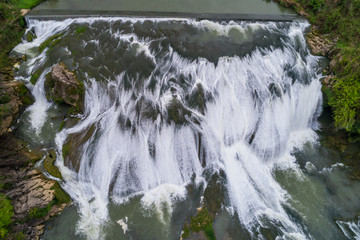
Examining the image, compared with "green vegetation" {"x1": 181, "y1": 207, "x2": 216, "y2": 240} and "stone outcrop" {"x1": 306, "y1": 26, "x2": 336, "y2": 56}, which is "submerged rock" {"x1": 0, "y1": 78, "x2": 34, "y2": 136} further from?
"stone outcrop" {"x1": 306, "y1": 26, "x2": 336, "y2": 56}

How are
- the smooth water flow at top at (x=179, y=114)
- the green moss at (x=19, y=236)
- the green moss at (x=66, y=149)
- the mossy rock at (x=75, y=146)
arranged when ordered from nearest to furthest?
the green moss at (x=19, y=236) → the smooth water flow at top at (x=179, y=114) → the mossy rock at (x=75, y=146) → the green moss at (x=66, y=149)

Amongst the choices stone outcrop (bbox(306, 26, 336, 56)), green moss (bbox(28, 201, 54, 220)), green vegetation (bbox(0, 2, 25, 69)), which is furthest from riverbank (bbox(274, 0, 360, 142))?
green vegetation (bbox(0, 2, 25, 69))

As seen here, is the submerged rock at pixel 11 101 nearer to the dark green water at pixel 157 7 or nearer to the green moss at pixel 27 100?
the green moss at pixel 27 100

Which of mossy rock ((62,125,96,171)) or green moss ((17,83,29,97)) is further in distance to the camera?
green moss ((17,83,29,97))

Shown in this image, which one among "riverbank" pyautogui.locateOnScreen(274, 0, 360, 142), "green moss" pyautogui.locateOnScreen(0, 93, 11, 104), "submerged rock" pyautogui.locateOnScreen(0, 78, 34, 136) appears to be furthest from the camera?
"riverbank" pyautogui.locateOnScreen(274, 0, 360, 142)

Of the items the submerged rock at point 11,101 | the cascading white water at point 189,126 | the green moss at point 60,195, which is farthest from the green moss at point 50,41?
the green moss at point 60,195

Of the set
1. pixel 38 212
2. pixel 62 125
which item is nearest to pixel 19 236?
pixel 38 212
